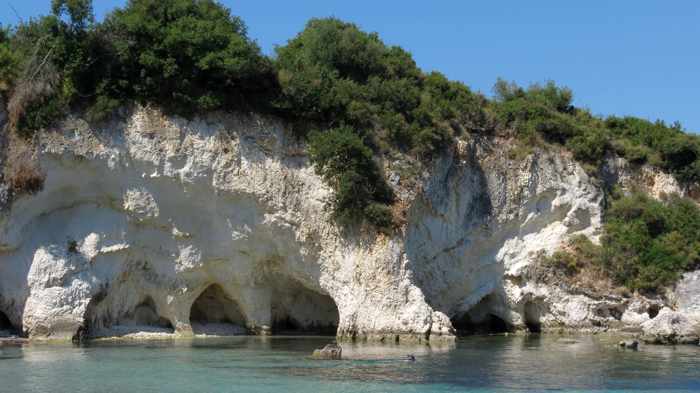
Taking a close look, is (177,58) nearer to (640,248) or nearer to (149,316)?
(149,316)

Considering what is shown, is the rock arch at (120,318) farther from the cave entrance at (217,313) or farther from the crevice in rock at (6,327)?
the crevice in rock at (6,327)

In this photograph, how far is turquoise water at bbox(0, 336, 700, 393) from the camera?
66.1 feet

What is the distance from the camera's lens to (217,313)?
3762 cm

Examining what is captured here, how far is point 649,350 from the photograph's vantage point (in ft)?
96.5

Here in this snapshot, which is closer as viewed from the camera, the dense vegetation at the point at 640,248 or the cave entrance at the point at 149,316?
the cave entrance at the point at 149,316

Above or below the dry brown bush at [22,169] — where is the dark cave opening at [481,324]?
below

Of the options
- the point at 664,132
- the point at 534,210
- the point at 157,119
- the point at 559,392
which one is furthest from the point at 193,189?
the point at 664,132

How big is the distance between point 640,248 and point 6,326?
87.0ft

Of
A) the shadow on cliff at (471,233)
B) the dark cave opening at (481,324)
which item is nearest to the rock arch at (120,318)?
the shadow on cliff at (471,233)

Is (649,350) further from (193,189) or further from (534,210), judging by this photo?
(193,189)

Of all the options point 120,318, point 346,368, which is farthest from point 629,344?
point 120,318

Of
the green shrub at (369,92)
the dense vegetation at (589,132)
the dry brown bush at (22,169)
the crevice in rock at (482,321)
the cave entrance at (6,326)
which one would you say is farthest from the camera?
the dense vegetation at (589,132)

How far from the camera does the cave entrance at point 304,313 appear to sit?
1481 inches

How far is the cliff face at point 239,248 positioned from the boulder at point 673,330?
4003 mm
